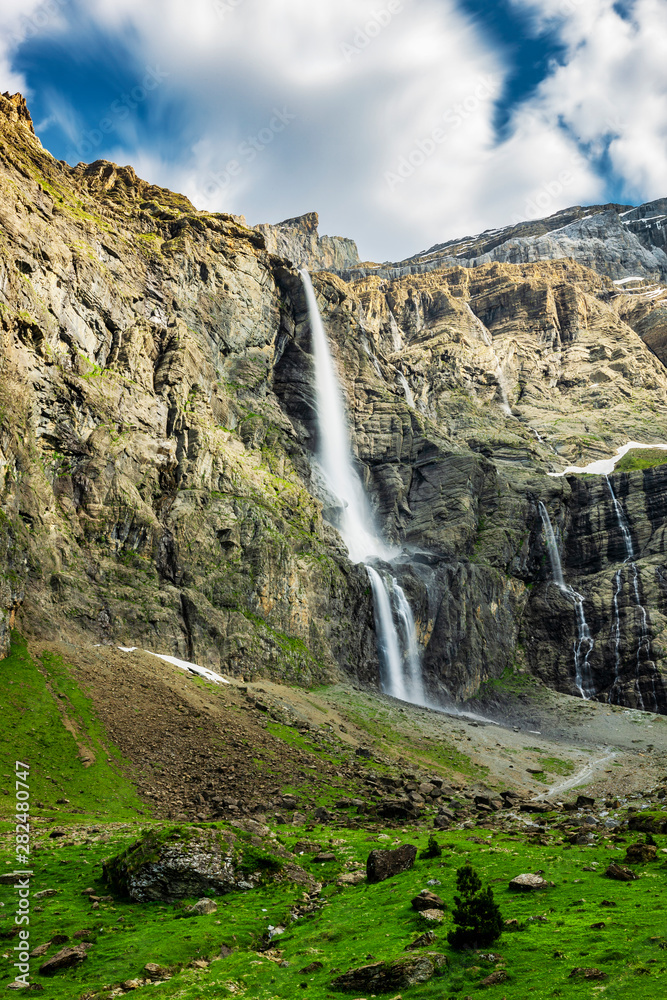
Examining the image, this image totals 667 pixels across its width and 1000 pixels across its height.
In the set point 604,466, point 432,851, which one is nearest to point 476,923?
point 432,851

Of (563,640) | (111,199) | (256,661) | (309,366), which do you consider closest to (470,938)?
(256,661)

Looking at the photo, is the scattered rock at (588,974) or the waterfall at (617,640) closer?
the scattered rock at (588,974)

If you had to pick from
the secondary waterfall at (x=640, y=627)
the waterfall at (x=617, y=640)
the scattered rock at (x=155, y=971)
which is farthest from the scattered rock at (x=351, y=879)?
the waterfall at (x=617, y=640)

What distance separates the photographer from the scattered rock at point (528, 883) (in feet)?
60.4

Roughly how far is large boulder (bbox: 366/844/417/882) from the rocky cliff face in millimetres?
38009

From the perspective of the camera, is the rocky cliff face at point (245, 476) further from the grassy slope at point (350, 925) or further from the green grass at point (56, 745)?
the grassy slope at point (350, 925)

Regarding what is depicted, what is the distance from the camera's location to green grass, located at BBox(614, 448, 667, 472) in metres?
122

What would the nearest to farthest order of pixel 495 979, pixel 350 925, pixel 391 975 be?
pixel 495 979, pixel 391 975, pixel 350 925

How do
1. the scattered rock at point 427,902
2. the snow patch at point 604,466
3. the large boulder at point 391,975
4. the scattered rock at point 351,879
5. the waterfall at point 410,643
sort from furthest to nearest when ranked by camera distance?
the snow patch at point 604,466 → the waterfall at point 410,643 → the scattered rock at point 351,879 → the scattered rock at point 427,902 → the large boulder at point 391,975

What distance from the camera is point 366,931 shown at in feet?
56.5

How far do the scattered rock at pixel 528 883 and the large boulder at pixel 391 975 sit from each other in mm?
5367

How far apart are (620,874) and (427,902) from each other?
599cm

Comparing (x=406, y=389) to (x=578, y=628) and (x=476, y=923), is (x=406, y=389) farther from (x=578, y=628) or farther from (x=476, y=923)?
(x=476, y=923)

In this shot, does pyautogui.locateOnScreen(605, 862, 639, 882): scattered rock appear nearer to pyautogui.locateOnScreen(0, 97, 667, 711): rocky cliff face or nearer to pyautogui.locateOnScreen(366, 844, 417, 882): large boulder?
pyautogui.locateOnScreen(366, 844, 417, 882): large boulder
